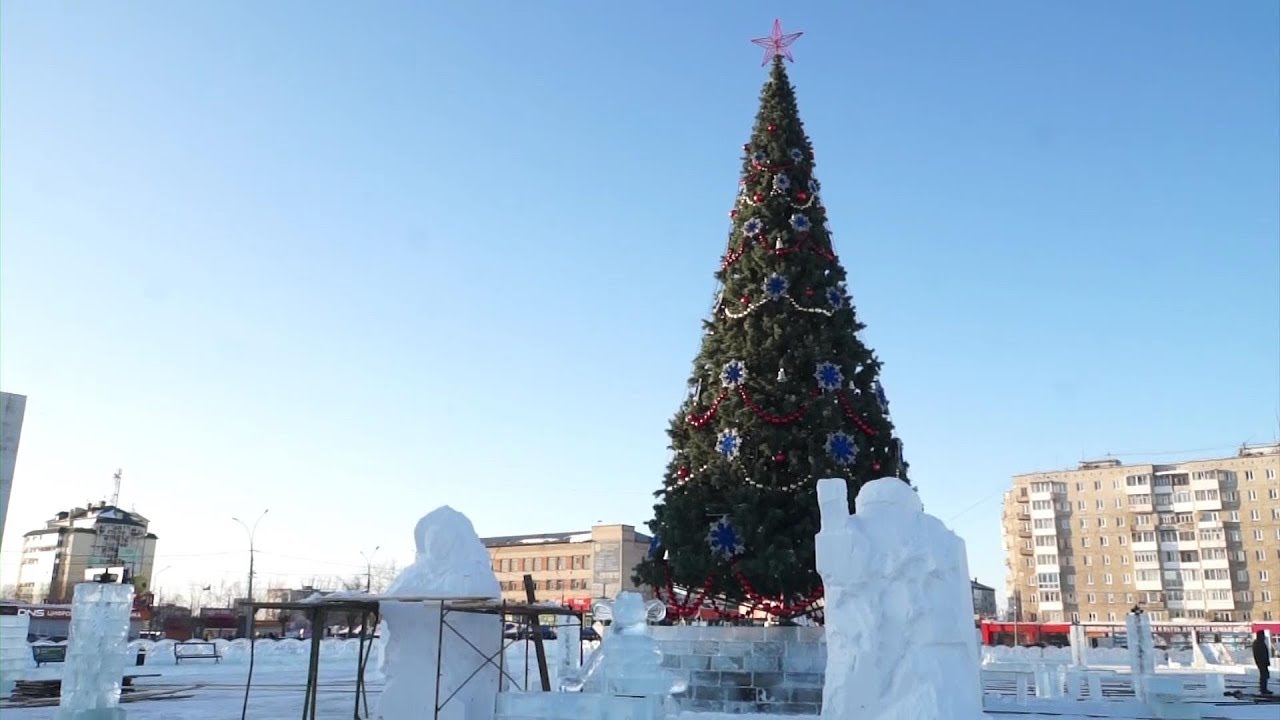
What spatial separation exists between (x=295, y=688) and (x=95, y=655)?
9489mm

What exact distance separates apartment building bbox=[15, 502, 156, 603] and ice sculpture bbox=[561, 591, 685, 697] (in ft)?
326

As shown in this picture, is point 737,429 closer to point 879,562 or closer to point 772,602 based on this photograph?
point 772,602

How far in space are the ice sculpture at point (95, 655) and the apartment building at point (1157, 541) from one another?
73480 millimetres

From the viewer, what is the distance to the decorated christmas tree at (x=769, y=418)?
13.8 metres

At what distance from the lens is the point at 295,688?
2138 cm

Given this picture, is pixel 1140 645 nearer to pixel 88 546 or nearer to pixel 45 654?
pixel 45 654

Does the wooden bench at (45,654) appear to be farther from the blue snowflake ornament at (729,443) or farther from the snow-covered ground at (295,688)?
the blue snowflake ornament at (729,443)

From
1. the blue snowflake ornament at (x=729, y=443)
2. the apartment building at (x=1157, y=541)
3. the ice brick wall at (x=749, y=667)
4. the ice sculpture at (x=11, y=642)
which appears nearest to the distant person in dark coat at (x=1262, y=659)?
the ice brick wall at (x=749, y=667)

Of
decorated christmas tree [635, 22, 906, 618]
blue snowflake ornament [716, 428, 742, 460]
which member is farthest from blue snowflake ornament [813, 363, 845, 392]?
blue snowflake ornament [716, 428, 742, 460]

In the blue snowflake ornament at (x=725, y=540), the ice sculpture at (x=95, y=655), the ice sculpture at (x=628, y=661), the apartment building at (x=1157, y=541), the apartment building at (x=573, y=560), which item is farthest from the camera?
the apartment building at (x=573, y=560)

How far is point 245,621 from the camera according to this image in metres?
57.0

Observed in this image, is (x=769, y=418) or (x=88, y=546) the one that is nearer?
(x=769, y=418)

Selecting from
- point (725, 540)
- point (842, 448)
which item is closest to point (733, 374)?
point (842, 448)

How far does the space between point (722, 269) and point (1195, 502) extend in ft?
228
